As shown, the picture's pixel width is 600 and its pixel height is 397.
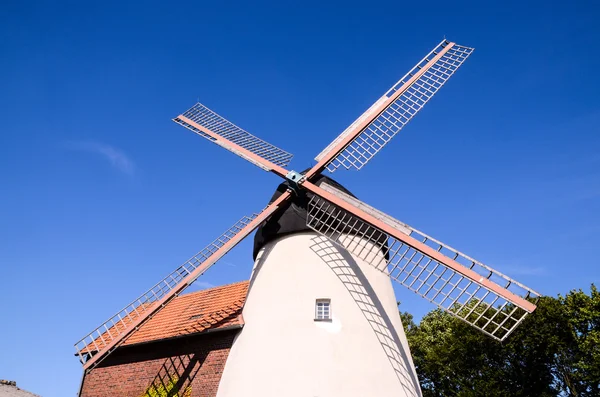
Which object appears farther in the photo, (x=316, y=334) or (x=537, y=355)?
(x=537, y=355)

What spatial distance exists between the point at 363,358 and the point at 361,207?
11.4ft

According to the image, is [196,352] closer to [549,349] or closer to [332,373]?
[332,373]

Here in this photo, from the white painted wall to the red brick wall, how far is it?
1.79ft

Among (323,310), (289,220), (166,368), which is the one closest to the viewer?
(323,310)

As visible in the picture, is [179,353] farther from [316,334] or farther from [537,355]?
[537,355]

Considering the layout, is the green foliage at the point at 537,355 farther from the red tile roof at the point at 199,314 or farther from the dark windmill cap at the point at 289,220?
the red tile roof at the point at 199,314

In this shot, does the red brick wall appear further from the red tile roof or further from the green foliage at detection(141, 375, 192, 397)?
the red tile roof

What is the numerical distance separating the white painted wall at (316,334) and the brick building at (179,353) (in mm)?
615

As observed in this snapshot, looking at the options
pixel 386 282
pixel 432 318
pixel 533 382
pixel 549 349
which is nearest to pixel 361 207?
pixel 386 282

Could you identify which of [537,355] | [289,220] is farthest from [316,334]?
[537,355]

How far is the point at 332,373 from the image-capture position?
9.20 m

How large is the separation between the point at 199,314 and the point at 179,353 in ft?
4.19

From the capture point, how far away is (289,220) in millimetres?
11422

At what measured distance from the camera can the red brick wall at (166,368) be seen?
11055mm
